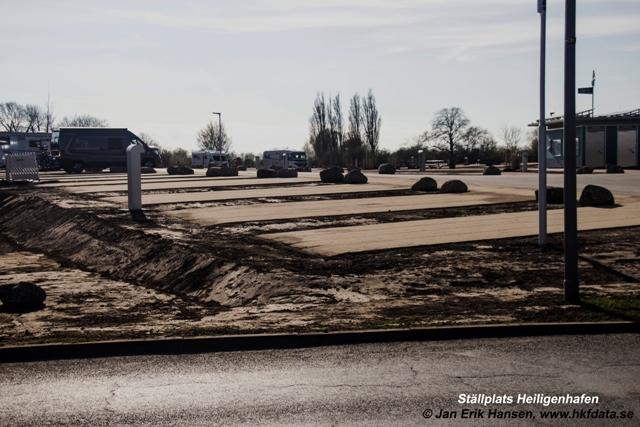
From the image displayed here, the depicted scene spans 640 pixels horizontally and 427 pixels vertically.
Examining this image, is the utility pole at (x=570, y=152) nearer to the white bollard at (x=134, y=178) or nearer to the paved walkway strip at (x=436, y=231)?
the paved walkway strip at (x=436, y=231)

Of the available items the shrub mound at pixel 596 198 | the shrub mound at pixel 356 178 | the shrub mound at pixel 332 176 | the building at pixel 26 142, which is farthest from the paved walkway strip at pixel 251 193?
the building at pixel 26 142

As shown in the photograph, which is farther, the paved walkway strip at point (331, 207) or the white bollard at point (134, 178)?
the white bollard at point (134, 178)

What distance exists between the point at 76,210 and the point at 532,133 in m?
62.4

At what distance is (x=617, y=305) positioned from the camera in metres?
9.95

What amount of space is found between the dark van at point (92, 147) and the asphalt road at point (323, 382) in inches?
1621

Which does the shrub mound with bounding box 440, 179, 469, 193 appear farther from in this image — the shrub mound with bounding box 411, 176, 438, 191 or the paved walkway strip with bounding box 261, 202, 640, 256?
the paved walkway strip with bounding box 261, 202, 640, 256

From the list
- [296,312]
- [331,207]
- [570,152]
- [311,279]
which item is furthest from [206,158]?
[570,152]

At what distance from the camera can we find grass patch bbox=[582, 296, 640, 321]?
9.42 m

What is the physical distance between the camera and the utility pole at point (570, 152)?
33.1 feet

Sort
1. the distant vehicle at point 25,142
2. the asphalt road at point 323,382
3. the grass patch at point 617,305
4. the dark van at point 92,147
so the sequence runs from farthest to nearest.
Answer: the distant vehicle at point 25,142
the dark van at point 92,147
the grass patch at point 617,305
the asphalt road at point 323,382

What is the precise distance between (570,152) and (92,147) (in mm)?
42374

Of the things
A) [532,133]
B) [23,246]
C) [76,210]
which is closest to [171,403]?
[23,246]

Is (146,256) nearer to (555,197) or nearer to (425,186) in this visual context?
(555,197)

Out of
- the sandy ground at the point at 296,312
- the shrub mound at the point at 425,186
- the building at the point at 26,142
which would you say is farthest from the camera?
the building at the point at 26,142
